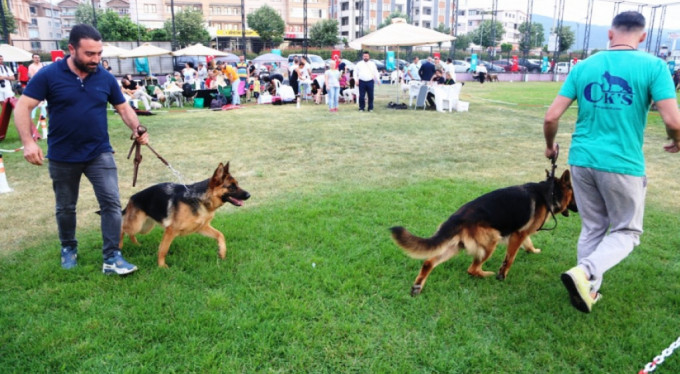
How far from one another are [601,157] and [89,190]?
693 cm

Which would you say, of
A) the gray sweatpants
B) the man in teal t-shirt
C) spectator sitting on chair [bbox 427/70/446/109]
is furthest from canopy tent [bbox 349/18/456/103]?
the gray sweatpants

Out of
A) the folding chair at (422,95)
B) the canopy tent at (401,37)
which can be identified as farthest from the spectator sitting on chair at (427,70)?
the folding chair at (422,95)

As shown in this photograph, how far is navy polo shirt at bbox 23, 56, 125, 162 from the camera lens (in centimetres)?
348

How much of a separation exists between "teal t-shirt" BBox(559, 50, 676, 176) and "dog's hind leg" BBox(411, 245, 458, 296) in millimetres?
1162

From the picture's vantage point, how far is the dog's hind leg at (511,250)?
3.73 meters

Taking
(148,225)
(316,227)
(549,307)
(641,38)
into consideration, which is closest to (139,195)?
(148,225)

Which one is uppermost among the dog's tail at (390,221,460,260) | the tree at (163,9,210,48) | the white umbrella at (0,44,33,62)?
the tree at (163,9,210,48)

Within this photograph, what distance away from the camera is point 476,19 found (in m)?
135

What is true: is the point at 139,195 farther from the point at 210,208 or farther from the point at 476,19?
the point at 476,19

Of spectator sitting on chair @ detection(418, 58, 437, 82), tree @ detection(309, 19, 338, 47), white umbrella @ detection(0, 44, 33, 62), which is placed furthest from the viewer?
tree @ detection(309, 19, 338, 47)

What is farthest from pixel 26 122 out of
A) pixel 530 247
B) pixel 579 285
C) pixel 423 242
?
pixel 530 247

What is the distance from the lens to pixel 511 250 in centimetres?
378

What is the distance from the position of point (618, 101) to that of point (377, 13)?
314 feet

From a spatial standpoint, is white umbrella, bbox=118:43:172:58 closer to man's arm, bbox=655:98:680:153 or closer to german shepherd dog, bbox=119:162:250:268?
german shepherd dog, bbox=119:162:250:268
